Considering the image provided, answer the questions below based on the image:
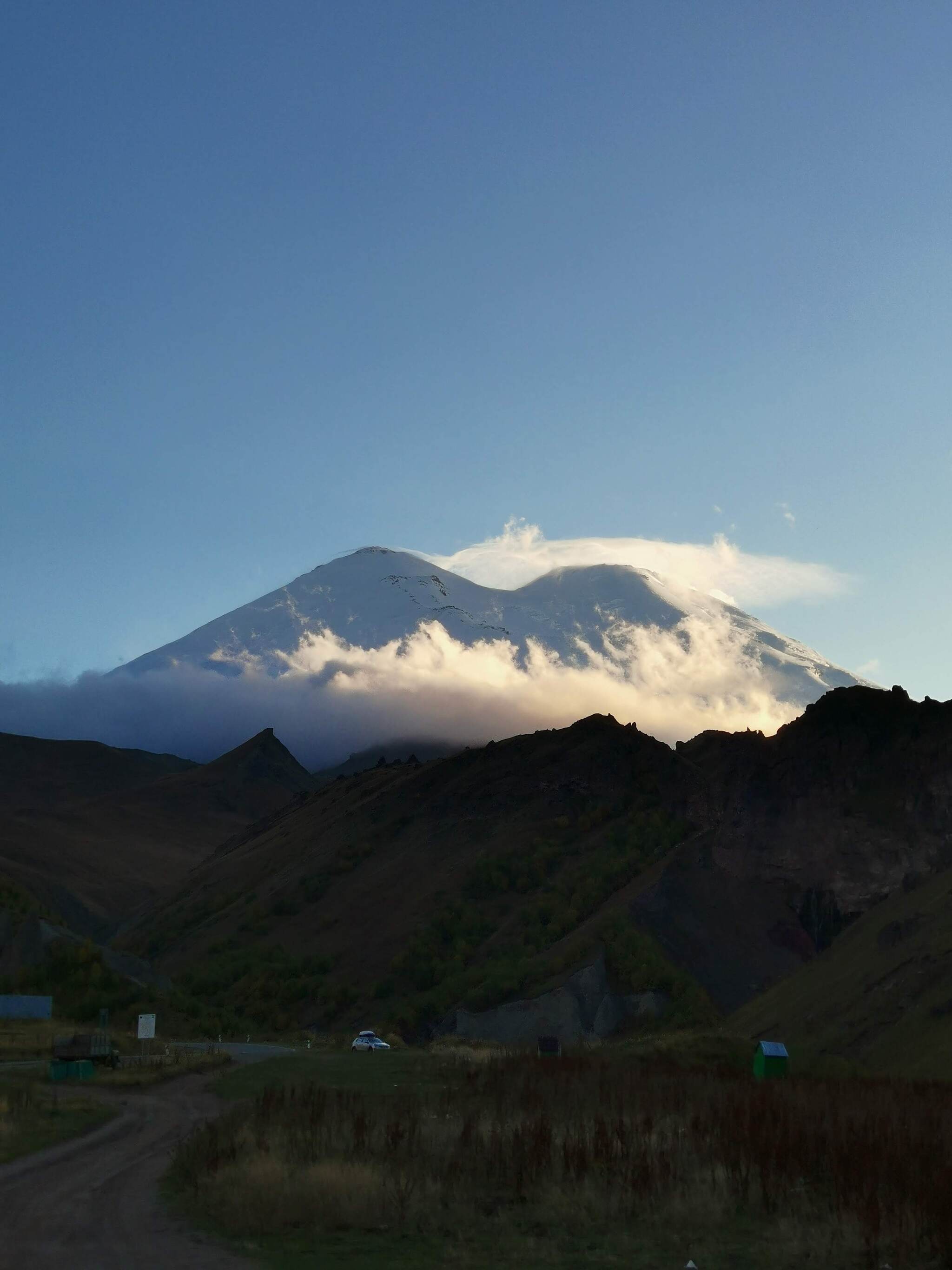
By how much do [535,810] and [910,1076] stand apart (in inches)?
2932

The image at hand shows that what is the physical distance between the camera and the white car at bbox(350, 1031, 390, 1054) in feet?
180

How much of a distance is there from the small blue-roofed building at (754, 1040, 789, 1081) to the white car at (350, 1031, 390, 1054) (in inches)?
807

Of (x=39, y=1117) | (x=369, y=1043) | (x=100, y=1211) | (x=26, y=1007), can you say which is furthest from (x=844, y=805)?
(x=100, y=1211)

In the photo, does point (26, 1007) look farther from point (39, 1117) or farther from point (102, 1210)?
point (102, 1210)

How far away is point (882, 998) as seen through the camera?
155 ft

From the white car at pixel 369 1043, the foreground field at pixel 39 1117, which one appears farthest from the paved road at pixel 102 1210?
the white car at pixel 369 1043

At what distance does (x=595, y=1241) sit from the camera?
16.4 metres

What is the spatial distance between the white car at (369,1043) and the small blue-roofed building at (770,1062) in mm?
20489

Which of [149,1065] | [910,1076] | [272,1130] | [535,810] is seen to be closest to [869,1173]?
[272,1130]

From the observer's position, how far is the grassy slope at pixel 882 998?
4244 cm

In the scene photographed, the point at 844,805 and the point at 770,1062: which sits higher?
the point at 844,805

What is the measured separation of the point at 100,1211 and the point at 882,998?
36.1 meters

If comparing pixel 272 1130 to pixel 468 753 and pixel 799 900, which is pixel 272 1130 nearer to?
pixel 799 900

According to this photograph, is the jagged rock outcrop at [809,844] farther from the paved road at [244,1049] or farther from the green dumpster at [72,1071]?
the green dumpster at [72,1071]
